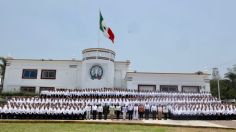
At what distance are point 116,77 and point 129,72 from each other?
2248 millimetres

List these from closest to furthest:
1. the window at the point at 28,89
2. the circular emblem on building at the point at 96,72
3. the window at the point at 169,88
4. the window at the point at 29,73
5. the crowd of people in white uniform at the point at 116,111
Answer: the crowd of people in white uniform at the point at 116,111 → the circular emblem on building at the point at 96,72 → the window at the point at 169,88 → the window at the point at 28,89 → the window at the point at 29,73

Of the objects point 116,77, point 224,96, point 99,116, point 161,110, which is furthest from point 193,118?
point 224,96

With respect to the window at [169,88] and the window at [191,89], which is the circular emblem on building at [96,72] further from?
the window at [191,89]

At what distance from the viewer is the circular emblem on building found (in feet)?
101

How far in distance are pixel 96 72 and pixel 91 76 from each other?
0.74 m

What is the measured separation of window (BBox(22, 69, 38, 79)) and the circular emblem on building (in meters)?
7.02

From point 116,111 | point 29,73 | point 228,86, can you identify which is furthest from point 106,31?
point 228,86

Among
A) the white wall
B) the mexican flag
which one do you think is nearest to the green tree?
the white wall

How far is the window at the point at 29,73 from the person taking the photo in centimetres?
3206

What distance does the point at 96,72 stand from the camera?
1215 inches

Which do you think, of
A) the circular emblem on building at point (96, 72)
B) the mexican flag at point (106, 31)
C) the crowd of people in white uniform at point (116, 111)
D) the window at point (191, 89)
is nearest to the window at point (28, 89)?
the circular emblem on building at point (96, 72)

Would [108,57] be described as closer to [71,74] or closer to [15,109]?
[71,74]

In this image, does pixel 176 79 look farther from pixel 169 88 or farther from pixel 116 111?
pixel 116 111

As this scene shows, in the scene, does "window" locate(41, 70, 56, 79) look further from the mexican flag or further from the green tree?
the green tree
